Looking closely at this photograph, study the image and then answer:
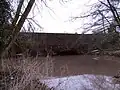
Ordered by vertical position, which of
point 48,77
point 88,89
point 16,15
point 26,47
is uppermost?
point 16,15

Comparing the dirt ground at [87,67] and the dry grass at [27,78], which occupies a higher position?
the dry grass at [27,78]

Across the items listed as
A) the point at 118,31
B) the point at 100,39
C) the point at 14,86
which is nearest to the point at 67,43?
the point at 100,39

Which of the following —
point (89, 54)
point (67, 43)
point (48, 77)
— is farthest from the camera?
point (67, 43)

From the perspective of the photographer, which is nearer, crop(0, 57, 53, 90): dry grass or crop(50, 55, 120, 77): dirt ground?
crop(0, 57, 53, 90): dry grass

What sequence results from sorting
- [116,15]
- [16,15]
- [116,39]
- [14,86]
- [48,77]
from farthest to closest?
[116,39] < [116,15] < [16,15] < [48,77] < [14,86]

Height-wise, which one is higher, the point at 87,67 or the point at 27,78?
the point at 27,78

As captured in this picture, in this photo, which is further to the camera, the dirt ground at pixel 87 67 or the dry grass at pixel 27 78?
the dirt ground at pixel 87 67

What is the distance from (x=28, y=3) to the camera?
25.7 feet

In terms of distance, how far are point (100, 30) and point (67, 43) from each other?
32.0ft

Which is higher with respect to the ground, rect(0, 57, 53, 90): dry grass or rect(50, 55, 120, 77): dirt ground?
rect(0, 57, 53, 90): dry grass

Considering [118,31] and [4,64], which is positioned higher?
[118,31]

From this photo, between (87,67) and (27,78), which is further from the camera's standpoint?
(87,67)

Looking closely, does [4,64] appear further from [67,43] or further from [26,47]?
[67,43]

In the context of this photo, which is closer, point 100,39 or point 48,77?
point 48,77
